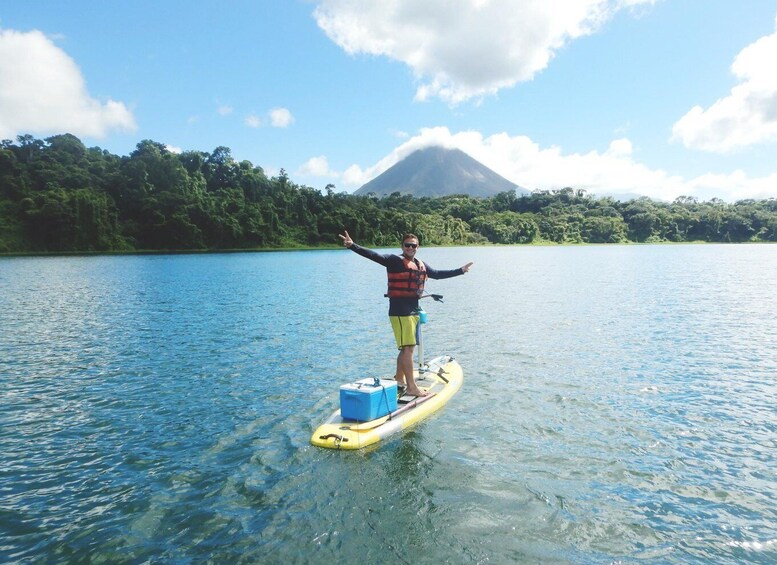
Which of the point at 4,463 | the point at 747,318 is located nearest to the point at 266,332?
the point at 4,463

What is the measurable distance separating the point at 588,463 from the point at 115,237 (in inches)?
5018

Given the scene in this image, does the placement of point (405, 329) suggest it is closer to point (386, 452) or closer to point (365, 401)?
point (365, 401)

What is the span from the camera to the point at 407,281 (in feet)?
37.2

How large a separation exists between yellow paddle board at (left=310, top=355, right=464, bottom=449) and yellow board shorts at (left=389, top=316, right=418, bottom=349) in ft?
4.76

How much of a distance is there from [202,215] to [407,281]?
127884mm

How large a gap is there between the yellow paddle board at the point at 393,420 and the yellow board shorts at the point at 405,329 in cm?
145

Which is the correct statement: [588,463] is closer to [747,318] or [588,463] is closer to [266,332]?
[266,332]

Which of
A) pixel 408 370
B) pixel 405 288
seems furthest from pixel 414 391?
pixel 405 288

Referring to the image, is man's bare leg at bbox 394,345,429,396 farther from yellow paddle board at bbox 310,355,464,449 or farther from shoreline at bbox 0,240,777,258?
shoreline at bbox 0,240,777,258

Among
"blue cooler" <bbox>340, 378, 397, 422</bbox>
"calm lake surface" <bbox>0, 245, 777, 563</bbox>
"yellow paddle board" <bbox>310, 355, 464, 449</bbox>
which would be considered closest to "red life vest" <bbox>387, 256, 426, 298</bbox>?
"blue cooler" <bbox>340, 378, 397, 422</bbox>

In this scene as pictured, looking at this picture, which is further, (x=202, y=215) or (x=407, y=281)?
(x=202, y=215)

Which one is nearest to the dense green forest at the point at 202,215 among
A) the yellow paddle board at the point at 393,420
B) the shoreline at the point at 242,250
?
the shoreline at the point at 242,250

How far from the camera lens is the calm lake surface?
695cm

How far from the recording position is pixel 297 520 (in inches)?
291
